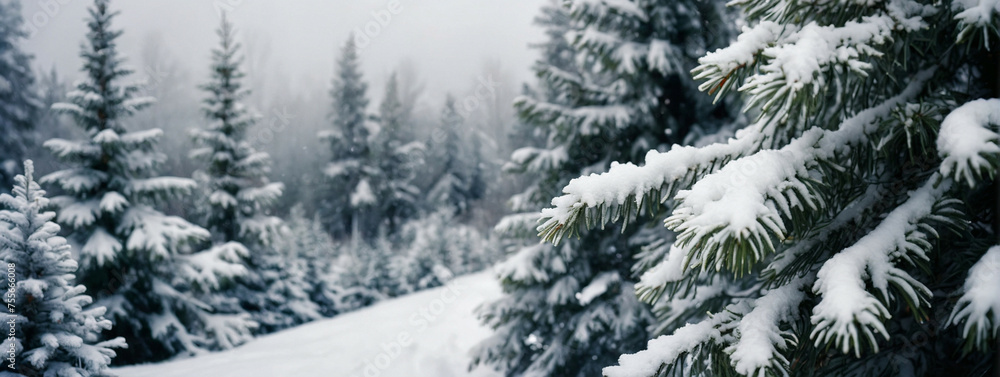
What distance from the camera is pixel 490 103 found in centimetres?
5728

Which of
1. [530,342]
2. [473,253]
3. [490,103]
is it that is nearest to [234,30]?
[530,342]

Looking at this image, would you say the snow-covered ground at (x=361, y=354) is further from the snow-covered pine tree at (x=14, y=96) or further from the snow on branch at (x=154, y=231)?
the snow-covered pine tree at (x=14, y=96)

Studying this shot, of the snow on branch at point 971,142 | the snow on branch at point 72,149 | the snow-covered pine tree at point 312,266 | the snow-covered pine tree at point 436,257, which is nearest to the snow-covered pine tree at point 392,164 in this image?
the snow-covered pine tree at point 436,257

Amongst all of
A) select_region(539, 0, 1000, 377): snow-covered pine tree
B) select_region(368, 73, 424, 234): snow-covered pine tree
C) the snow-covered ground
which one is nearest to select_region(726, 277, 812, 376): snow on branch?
select_region(539, 0, 1000, 377): snow-covered pine tree

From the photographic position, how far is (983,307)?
50.0 inches

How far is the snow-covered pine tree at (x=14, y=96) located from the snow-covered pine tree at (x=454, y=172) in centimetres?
2441

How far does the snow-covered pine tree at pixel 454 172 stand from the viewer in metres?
39.7

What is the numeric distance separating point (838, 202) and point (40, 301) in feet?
15.8

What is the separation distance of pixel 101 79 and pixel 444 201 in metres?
30.6

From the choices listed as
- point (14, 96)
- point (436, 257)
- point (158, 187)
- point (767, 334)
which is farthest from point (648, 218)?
point (14, 96)

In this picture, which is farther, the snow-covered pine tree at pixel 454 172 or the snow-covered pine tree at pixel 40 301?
the snow-covered pine tree at pixel 454 172

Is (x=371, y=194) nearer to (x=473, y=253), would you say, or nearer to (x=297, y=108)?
(x=473, y=253)

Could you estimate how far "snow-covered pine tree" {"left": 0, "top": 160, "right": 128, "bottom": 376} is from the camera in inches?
122

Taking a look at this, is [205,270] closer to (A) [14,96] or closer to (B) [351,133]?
(A) [14,96]
